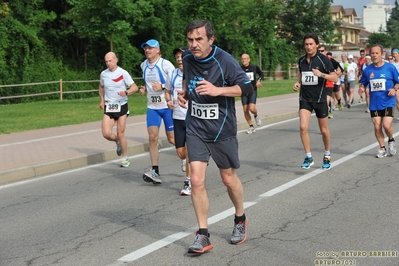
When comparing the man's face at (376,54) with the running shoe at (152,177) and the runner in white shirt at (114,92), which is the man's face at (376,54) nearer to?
the runner in white shirt at (114,92)

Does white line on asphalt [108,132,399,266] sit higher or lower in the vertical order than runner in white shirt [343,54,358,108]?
lower

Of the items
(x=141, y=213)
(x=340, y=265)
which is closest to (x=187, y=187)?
(x=141, y=213)

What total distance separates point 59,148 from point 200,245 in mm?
8834

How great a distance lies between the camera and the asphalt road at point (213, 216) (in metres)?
6.16

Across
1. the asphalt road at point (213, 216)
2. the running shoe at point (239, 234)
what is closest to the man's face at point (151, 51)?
the asphalt road at point (213, 216)

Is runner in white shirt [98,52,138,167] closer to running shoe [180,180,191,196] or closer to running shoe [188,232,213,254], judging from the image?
running shoe [180,180,191,196]

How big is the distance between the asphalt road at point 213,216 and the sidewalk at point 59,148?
42 cm

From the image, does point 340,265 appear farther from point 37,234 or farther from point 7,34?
point 7,34

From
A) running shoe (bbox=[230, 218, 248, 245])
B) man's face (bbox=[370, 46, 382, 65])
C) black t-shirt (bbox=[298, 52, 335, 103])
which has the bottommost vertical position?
running shoe (bbox=[230, 218, 248, 245])

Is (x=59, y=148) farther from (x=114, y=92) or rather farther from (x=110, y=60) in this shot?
(x=110, y=60)

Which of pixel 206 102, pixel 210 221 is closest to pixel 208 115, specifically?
pixel 206 102

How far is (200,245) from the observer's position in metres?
6.07

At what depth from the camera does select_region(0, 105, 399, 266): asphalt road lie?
20.2 feet

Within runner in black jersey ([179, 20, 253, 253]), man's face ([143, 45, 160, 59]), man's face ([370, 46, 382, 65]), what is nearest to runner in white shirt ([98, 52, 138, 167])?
man's face ([143, 45, 160, 59])
